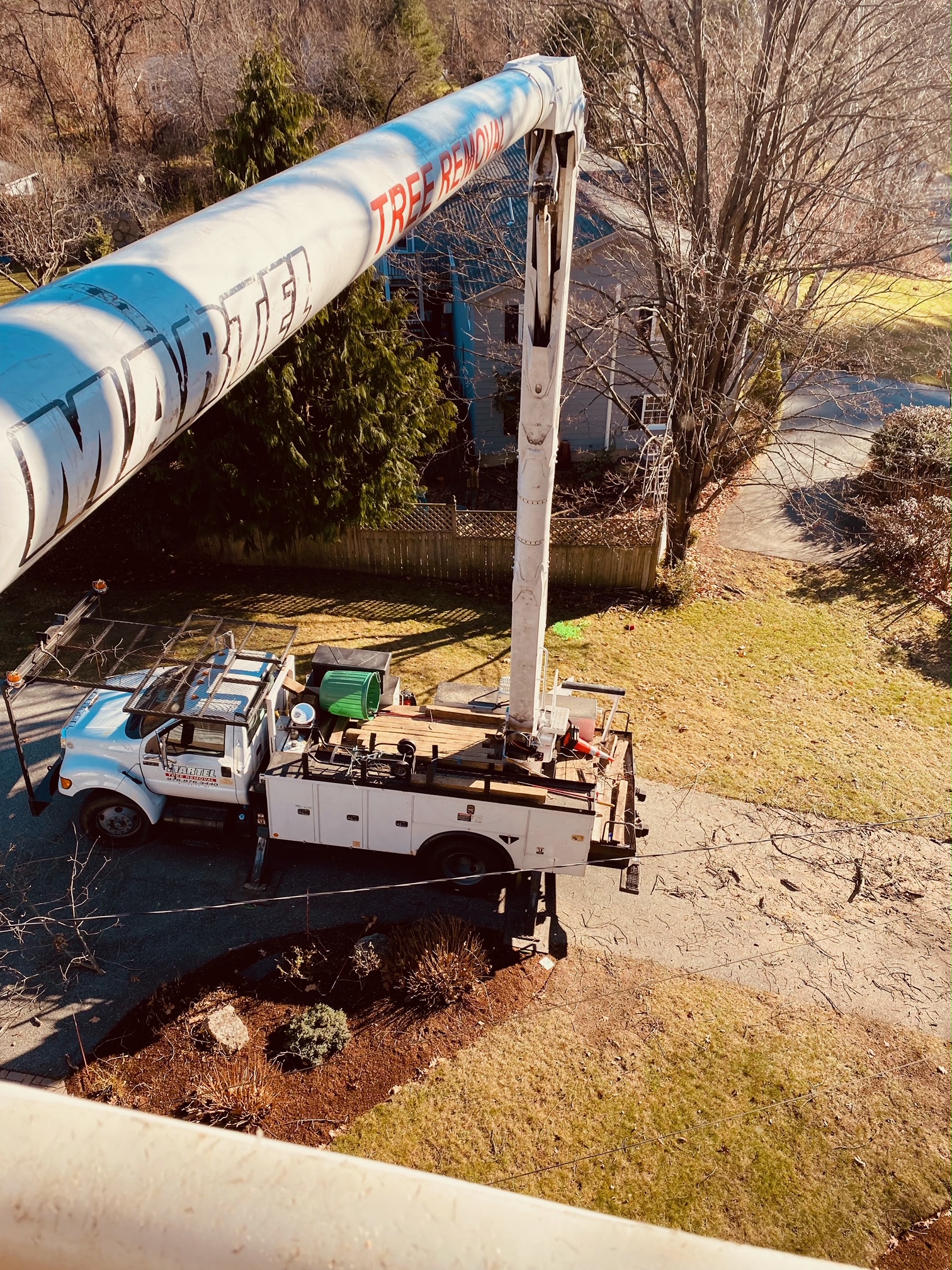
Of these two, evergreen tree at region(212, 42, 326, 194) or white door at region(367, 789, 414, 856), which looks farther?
evergreen tree at region(212, 42, 326, 194)

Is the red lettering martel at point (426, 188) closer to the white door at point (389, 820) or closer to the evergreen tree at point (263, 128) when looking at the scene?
the white door at point (389, 820)

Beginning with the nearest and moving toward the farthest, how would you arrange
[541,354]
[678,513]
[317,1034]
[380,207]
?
[380,207], [541,354], [317,1034], [678,513]

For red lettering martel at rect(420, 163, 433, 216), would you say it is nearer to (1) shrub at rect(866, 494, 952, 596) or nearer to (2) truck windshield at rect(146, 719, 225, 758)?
(2) truck windshield at rect(146, 719, 225, 758)

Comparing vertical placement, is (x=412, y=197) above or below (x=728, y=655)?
above

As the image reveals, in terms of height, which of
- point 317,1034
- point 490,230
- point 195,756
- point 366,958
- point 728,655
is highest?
point 490,230

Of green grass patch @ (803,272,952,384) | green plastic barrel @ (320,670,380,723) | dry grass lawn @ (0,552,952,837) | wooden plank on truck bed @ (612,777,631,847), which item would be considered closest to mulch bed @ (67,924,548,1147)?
wooden plank on truck bed @ (612,777,631,847)

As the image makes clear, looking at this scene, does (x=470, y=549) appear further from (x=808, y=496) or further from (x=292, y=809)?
(x=808, y=496)

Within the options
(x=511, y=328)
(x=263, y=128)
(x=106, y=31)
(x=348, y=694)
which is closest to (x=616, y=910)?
→ (x=348, y=694)

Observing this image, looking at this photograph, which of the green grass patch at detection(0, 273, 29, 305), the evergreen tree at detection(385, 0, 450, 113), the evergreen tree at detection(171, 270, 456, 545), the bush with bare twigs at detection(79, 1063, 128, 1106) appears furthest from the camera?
the evergreen tree at detection(385, 0, 450, 113)
